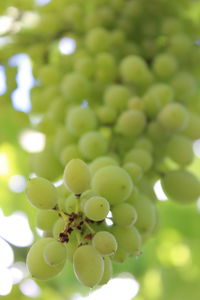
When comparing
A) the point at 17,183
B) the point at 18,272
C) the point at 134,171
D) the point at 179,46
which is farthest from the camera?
the point at 17,183

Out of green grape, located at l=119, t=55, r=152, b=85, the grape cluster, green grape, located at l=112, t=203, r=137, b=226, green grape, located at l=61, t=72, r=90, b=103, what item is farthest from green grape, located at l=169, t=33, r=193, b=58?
green grape, located at l=112, t=203, r=137, b=226

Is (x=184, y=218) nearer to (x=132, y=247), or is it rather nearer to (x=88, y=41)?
(x=88, y=41)

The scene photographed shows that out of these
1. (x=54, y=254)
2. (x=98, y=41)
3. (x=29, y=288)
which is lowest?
(x=29, y=288)

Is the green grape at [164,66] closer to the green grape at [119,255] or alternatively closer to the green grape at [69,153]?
the green grape at [69,153]

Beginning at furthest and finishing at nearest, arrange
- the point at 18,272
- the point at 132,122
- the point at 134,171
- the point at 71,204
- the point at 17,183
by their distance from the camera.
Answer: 1. the point at 17,183
2. the point at 18,272
3. the point at 132,122
4. the point at 134,171
5. the point at 71,204

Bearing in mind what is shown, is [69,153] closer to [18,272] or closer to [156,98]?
[156,98]

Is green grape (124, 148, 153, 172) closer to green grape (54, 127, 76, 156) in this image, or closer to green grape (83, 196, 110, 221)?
green grape (54, 127, 76, 156)

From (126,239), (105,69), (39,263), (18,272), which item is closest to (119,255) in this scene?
(126,239)
